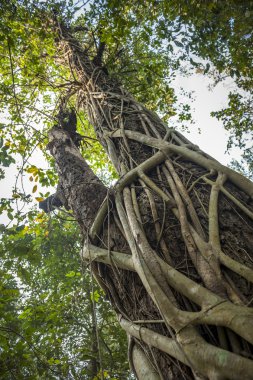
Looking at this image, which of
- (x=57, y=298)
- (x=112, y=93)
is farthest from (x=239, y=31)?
(x=57, y=298)

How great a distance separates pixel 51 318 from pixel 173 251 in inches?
93.5

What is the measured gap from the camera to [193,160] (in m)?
1.79

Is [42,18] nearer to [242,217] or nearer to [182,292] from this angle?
[242,217]

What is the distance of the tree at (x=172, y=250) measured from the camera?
0.97 metres

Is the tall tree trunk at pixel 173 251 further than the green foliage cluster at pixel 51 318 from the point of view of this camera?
No

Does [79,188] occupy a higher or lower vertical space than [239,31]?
lower

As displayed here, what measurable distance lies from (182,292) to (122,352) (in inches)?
133

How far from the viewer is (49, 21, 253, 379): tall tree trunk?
962 mm

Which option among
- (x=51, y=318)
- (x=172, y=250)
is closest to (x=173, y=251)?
(x=172, y=250)

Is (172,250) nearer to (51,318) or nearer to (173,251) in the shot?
(173,251)

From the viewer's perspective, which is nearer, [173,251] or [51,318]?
[173,251]

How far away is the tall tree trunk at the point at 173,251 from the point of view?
3.16 ft

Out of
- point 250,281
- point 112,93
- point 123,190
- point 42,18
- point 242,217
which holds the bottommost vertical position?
point 250,281

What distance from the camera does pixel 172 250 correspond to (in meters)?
1.34
